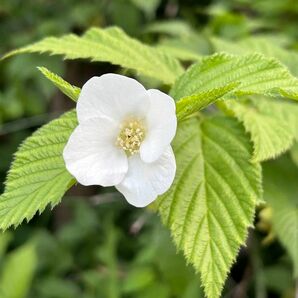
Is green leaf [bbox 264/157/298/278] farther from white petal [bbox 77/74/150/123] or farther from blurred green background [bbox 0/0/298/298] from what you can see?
white petal [bbox 77/74/150/123]

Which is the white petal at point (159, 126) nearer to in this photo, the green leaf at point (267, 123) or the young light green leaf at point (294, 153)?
the green leaf at point (267, 123)

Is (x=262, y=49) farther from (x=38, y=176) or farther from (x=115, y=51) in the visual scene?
(x=38, y=176)

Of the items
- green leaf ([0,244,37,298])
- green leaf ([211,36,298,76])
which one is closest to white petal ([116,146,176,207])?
green leaf ([211,36,298,76])

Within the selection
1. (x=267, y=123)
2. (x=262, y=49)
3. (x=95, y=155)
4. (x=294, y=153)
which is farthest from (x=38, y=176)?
(x=262, y=49)

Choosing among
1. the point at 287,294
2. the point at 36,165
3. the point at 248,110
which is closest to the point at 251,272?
the point at 287,294

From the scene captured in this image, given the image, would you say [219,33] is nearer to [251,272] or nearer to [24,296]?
[251,272]

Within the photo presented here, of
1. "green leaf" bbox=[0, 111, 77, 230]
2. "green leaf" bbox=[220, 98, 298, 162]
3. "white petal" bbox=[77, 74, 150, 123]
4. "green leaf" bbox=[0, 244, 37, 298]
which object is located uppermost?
"white petal" bbox=[77, 74, 150, 123]
